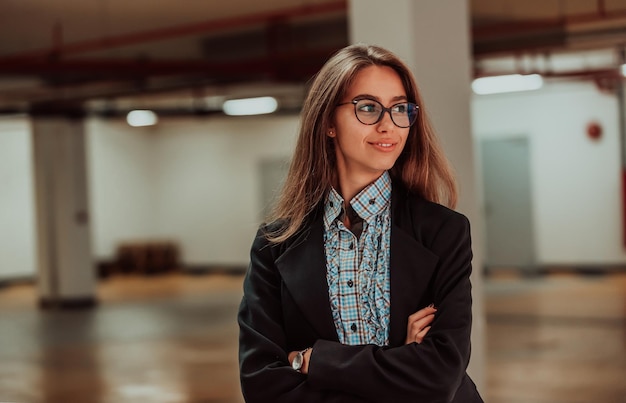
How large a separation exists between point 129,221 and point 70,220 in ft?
19.6

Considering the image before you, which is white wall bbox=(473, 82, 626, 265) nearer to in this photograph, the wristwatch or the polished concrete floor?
the polished concrete floor

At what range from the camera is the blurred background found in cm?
799

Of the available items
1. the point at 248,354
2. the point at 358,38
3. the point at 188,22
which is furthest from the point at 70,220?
the point at 248,354

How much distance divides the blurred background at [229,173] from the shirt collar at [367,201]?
2.54 m

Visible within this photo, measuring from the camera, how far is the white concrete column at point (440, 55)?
15.3 feet

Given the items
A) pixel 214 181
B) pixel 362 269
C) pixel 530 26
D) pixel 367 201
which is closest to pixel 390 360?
pixel 362 269

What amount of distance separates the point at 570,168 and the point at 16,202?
10283 millimetres

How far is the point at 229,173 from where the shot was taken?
67.9 feet

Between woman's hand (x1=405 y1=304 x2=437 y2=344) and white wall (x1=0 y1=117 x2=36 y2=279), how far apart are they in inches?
711

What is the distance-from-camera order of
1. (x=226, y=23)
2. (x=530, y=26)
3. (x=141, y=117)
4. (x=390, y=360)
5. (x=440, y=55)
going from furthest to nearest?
(x=141, y=117) → (x=226, y=23) → (x=530, y=26) → (x=440, y=55) → (x=390, y=360)

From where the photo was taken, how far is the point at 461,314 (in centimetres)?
209

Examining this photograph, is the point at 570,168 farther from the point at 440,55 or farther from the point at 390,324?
the point at 390,324

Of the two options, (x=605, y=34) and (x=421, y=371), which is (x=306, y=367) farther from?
(x=605, y=34)

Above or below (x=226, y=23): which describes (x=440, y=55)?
Answer: below
